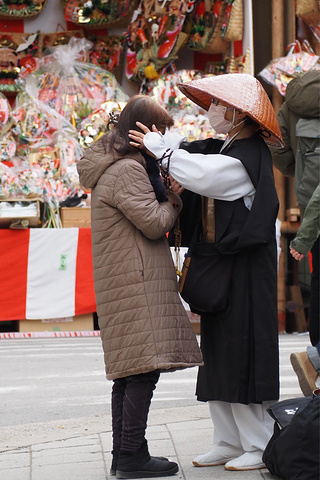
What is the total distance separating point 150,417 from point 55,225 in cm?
422

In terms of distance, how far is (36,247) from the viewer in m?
8.53

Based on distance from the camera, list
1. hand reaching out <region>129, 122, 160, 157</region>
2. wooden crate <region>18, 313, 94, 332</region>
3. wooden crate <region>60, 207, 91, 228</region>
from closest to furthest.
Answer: hand reaching out <region>129, 122, 160, 157</region>
wooden crate <region>18, 313, 94, 332</region>
wooden crate <region>60, 207, 91, 228</region>

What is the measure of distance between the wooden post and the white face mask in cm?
511

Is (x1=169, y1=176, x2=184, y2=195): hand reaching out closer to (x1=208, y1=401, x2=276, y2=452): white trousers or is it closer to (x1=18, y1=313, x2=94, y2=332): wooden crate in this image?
(x1=208, y1=401, x2=276, y2=452): white trousers

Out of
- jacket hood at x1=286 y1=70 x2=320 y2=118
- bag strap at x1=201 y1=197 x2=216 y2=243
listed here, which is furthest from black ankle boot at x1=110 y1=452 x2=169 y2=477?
jacket hood at x1=286 y1=70 x2=320 y2=118

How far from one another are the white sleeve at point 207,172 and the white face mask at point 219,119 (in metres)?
0.22

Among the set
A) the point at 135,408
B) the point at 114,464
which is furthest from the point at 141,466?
the point at 135,408

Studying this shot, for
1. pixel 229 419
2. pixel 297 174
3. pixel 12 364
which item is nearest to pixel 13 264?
pixel 12 364

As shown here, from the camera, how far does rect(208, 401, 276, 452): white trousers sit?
3602 millimetres

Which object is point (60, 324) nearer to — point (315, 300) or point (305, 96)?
point (315, 300)

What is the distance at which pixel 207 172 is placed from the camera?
→ 3486mm

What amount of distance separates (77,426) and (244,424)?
136 centimetres

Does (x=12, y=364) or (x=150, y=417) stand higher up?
(x=150, y=417)

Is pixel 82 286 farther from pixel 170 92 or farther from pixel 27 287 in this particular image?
pixel 170 92
